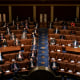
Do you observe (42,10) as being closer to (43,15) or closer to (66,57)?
(43,15)

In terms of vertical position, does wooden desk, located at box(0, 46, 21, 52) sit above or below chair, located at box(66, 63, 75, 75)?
above

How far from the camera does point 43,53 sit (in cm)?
873

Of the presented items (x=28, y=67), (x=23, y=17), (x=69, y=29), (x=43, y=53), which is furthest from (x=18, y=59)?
(x=23, y=17)

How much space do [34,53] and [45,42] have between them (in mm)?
2631

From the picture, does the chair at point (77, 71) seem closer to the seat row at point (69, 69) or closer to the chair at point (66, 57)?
the seat row at point (69, 69)

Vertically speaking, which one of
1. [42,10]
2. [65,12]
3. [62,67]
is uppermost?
[42,10]

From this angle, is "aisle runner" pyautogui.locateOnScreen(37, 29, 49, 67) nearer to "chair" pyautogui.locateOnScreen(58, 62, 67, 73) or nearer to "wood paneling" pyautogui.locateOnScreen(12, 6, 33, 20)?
"chair" pyautogui.locateOnScreen(58, 62, 67, 73)

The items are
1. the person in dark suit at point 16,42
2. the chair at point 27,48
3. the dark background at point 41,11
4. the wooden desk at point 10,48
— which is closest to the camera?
the wooden desk at point 10,48

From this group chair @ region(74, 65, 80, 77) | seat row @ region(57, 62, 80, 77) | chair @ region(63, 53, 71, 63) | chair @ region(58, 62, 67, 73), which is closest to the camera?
chair @ region(74, 65, 80, 77)

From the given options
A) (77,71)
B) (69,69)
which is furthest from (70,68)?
(77,71)

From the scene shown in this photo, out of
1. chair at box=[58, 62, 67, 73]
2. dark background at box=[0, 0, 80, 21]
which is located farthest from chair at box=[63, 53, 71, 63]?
dark background at box=[0, 0, 80, 21]

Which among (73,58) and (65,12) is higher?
(65,12)

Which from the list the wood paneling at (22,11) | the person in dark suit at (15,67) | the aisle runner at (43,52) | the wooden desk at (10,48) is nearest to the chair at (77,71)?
the aisle runner at (43,52)

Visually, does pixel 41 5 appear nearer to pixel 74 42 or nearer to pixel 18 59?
pixel 74 42
